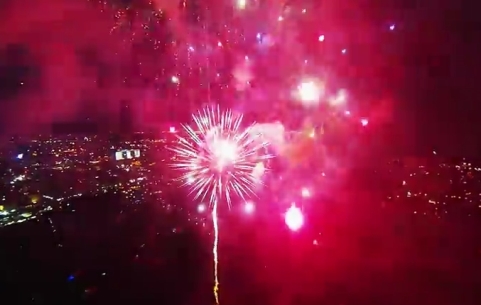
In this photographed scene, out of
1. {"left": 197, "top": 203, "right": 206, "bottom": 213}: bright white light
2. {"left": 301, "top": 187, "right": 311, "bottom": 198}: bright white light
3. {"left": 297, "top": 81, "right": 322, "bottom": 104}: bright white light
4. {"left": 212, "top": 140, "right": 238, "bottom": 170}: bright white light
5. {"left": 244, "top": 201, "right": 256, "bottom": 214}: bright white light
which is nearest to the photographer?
{"left": 244, "top": 201, "right": 256, "bottom": 214}: bright white light

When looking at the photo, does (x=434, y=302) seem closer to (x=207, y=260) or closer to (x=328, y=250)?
(x=328, y=250)

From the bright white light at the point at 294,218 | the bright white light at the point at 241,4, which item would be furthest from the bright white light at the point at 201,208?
the bright white light at the point at 241,4

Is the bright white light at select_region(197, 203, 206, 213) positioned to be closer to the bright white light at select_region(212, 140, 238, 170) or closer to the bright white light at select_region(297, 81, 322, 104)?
the bright white light at select_region(212, 140, 238, 170)

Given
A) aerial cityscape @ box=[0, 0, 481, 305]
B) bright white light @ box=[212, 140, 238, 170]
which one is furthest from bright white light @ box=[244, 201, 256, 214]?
bright white light @ box=[212, 140, 238, 170]

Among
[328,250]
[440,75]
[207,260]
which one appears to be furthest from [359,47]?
[207,260]

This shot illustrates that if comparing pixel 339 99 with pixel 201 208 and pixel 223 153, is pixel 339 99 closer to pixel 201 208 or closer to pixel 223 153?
pixel 223 153

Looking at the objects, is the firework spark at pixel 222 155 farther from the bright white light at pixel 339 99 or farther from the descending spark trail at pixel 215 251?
the bright white light at pixel 339 99
